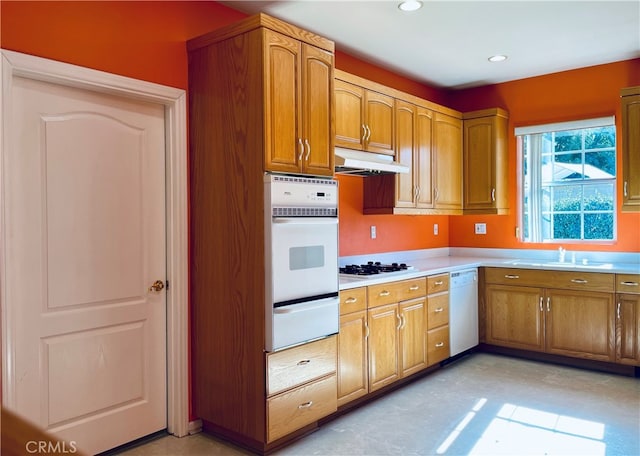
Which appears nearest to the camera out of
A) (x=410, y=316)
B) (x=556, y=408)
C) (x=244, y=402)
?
(x=244, y=402)

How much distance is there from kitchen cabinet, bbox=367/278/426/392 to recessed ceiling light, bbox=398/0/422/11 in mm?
1868

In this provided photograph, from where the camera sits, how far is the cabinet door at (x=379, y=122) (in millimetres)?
3809

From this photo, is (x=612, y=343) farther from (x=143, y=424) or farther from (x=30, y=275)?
(x=30, y=275)

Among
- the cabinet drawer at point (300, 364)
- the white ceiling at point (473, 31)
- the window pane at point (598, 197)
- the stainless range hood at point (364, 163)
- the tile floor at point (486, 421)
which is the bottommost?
the tile floor at point (486, 421)

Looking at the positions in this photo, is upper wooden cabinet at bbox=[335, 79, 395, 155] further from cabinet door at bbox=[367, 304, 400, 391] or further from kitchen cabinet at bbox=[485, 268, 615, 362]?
kitchen cabinet at bbox=[485, 268, 615, 362]

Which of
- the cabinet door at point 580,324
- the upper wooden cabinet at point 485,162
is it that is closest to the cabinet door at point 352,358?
the cabinet door at point 580,324

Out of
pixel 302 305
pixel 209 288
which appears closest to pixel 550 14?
pixel 302 305

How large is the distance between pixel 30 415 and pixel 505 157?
4500 mm

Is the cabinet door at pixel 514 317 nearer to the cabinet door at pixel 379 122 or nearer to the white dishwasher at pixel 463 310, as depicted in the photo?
the white dishwasher at pixel 463 310

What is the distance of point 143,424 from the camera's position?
288 cm

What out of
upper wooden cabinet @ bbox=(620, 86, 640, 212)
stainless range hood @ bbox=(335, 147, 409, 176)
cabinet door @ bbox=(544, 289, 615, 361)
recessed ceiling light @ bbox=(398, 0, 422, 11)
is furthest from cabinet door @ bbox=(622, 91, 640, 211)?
recessed ceiling light @ bbox=(398, 0, 422, 11)

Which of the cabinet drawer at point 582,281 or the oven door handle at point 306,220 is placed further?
the cabinet drawer at point 582,281

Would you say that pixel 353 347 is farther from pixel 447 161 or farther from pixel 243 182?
pixel 447 161

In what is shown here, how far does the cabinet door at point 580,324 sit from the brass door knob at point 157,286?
3.27m
